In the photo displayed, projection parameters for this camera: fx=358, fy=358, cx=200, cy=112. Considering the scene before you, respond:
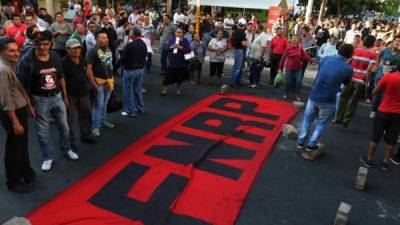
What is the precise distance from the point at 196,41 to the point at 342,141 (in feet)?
15.3

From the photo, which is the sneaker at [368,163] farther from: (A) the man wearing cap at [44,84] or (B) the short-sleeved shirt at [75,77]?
(A) the man wearing cap at [44,84]

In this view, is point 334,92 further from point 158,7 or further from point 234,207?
point 158,7

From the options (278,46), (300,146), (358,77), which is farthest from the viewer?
(278,46)

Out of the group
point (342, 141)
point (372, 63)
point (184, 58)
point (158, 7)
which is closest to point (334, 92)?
point (342, 141)

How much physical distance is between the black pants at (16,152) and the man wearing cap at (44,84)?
1.08 feet

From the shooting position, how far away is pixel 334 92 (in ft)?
17.8

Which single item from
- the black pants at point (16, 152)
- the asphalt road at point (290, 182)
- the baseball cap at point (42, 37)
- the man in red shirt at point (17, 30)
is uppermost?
the baseball cap at point (42, 37)

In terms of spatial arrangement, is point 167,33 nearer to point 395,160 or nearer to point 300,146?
point 300,146

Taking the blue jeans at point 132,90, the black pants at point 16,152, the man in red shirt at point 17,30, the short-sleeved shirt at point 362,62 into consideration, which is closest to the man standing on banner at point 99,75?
the blue jeans at point 132,90

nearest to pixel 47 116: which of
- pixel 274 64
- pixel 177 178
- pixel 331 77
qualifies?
pixel 177 178

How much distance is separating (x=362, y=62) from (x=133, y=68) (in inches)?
172

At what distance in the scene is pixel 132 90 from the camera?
6852 millimetres

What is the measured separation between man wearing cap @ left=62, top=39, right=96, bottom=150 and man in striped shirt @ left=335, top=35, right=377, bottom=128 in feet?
16.1

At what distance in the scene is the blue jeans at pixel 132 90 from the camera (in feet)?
21.9
